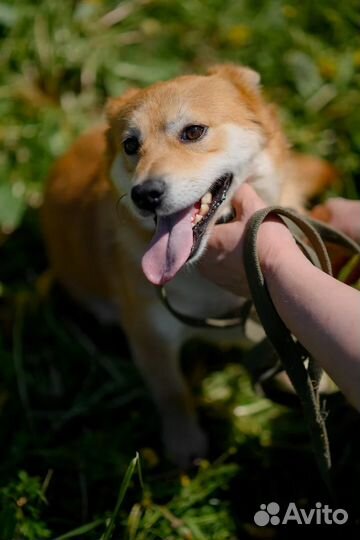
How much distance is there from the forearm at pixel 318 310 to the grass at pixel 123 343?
1.85 ft

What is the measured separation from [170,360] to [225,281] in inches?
23.0

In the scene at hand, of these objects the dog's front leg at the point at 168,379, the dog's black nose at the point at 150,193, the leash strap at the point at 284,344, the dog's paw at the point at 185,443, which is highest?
the dog's black nose at the point at 150,193

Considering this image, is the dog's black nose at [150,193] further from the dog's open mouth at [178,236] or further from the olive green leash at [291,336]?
the olive green leash at [291,336]

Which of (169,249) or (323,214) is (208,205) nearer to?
(169,249)

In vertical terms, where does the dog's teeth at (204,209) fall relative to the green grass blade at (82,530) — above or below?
above

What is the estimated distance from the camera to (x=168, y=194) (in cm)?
208

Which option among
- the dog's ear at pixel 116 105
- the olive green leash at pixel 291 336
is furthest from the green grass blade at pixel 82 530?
the dog's ear at pixel 116 105

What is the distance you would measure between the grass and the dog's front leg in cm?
10

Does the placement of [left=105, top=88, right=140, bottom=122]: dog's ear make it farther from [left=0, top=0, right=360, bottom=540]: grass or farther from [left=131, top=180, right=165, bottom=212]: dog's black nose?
[left=0, top=0, right=360, bottom=540]: grass

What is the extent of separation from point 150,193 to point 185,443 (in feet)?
4.05

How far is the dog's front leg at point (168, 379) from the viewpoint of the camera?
8.64ft

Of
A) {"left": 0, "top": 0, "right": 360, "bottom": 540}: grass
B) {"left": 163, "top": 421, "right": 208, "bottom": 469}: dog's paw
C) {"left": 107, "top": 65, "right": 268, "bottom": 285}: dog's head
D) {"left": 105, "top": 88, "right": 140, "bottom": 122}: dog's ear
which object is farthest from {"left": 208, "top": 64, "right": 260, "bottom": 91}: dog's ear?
{"left": 163, "top": 421, "right": 208, "bottom": 469}: dog's paw

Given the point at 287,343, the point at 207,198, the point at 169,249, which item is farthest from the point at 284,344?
the point at 207,198

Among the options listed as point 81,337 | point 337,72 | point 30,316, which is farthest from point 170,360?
point 337,72
